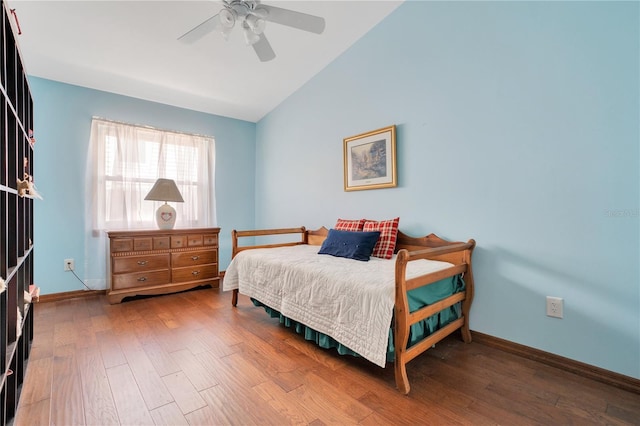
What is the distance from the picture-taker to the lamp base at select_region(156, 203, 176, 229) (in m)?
3.17

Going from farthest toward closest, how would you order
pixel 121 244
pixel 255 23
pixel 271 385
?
pixel 121 244
pixel 255 23
pixel 271 385

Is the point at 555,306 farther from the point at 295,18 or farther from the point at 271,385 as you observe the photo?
the point at 295,18

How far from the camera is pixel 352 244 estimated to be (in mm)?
2283

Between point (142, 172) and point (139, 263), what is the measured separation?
1.09 meters

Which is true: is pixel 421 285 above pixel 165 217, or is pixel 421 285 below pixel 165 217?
below

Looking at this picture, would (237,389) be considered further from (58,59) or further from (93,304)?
(58,59)

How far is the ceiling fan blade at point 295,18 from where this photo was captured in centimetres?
170

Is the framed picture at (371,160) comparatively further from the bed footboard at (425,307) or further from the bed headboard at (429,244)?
the bed footboard at (425,307)

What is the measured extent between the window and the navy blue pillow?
7.02ft

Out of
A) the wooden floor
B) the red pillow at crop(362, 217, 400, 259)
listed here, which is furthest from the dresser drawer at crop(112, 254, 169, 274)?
the red pillow at crop(362, 217, 400, 259)

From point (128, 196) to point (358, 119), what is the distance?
8.80ft

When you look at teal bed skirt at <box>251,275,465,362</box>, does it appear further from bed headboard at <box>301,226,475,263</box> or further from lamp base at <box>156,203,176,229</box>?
lamp base at <box>156,203,176,229</box>

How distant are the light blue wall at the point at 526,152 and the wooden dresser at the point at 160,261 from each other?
79.2 inches

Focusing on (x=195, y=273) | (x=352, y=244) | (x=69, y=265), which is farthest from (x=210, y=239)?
(x=352, y=244)
